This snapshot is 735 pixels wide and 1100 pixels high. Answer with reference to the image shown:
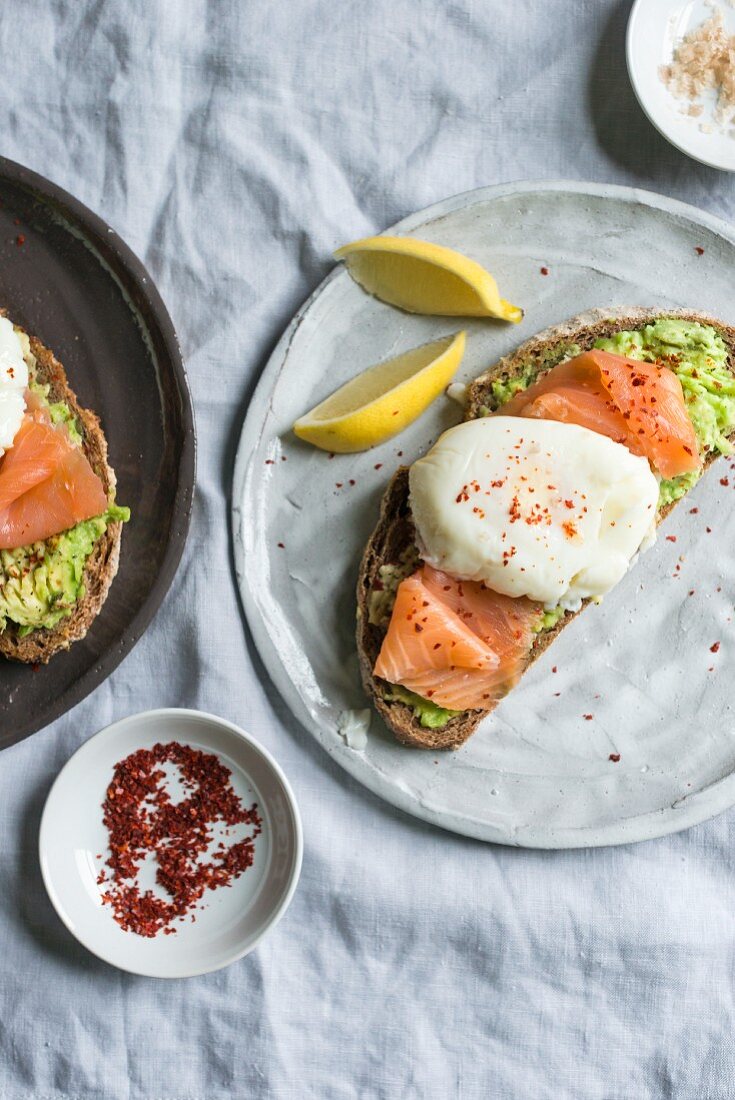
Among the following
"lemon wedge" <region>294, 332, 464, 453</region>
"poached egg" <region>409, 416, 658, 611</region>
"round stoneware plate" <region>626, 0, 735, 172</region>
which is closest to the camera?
"poached egg" <region>409, 416, 658, 611</region>

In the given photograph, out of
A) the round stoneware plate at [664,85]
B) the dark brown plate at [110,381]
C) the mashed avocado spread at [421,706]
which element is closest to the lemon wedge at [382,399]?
the dark brown plate at [110,381]

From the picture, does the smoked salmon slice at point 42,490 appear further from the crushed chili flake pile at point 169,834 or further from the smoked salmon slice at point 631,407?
the smoked salmon slice at point 631,407

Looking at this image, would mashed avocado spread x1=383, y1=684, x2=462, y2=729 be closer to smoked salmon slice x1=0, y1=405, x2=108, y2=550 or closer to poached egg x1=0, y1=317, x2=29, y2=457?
smoked salmon slice x1=0, y1=405, x2=108, y2=550

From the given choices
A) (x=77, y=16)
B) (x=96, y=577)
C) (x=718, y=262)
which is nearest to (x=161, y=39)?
(x=77, y=16)

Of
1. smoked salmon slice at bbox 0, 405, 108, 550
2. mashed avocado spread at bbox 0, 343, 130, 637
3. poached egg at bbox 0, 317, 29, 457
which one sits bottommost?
mashed avocado spread at bbox 0, 343, 130, 637

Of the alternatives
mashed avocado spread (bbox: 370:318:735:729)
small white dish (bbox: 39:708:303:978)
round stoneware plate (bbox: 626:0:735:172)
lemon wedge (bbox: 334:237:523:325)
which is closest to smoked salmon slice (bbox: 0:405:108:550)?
small white dish (bbox: 39:708:303:978)

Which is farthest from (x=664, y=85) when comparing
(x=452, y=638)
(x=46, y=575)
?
(x=46, y=575)
